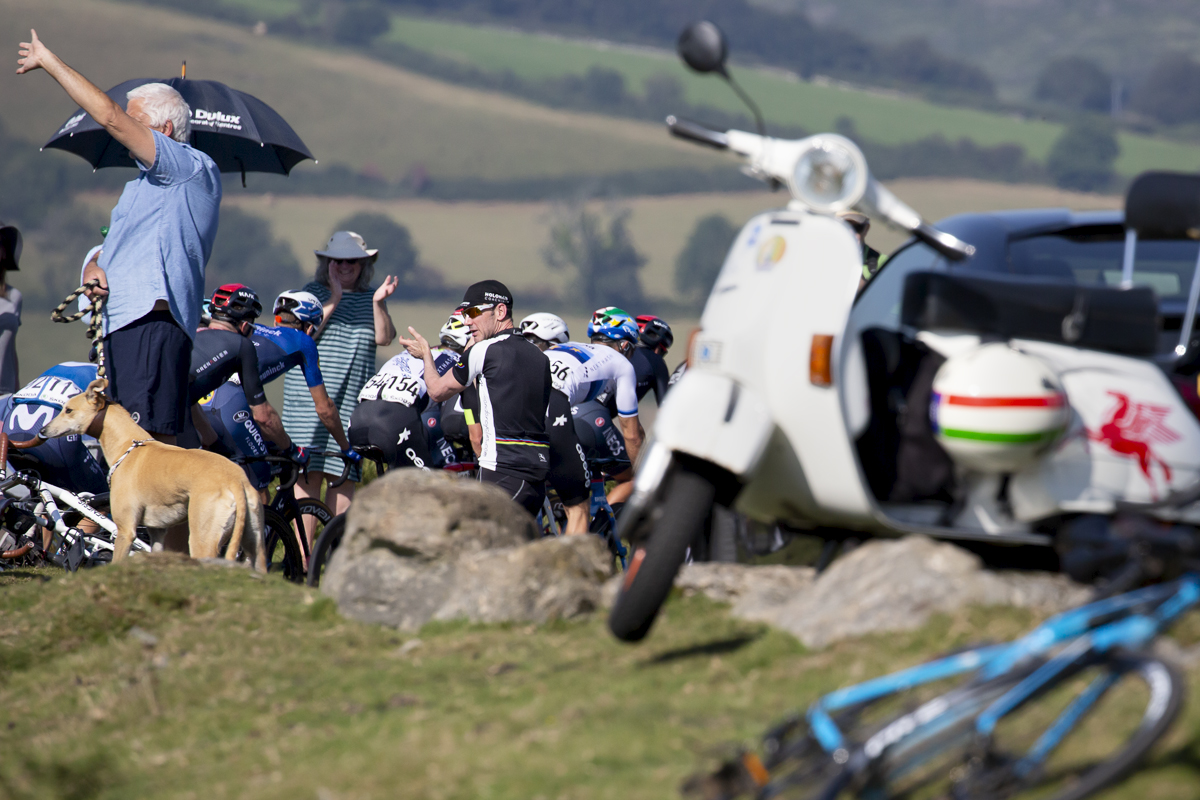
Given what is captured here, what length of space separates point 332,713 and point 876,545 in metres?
2.03

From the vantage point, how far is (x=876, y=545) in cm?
494

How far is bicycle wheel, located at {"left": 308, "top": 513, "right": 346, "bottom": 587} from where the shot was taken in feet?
26.0

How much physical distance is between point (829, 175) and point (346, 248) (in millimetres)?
6912

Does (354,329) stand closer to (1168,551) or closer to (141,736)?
(141,736)

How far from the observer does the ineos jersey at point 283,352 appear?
977 cm

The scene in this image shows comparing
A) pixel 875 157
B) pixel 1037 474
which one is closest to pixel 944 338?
pixel 1037 474

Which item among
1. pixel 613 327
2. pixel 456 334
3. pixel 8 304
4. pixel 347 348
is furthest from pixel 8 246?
pixel 613 327

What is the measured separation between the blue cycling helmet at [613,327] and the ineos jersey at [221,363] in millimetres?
2933

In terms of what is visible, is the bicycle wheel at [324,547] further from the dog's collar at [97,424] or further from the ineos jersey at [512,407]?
the dog's collar at [97,424]

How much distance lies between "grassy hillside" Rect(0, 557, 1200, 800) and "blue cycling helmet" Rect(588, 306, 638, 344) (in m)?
4.91

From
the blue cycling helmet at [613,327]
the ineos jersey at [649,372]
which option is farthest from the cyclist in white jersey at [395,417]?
the ineos jersey at [649,372]

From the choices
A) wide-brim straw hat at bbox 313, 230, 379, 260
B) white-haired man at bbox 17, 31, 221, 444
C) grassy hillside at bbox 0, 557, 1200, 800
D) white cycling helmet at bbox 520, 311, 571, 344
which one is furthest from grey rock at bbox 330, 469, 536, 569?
wide-brim straw hat at bbox 313, 230, 379, 260

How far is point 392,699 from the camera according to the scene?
4930mm

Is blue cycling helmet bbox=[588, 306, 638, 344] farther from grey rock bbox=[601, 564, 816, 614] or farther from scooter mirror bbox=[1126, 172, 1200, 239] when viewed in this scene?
scooter mirror bbox=[1126, 172, 1200, 239]
